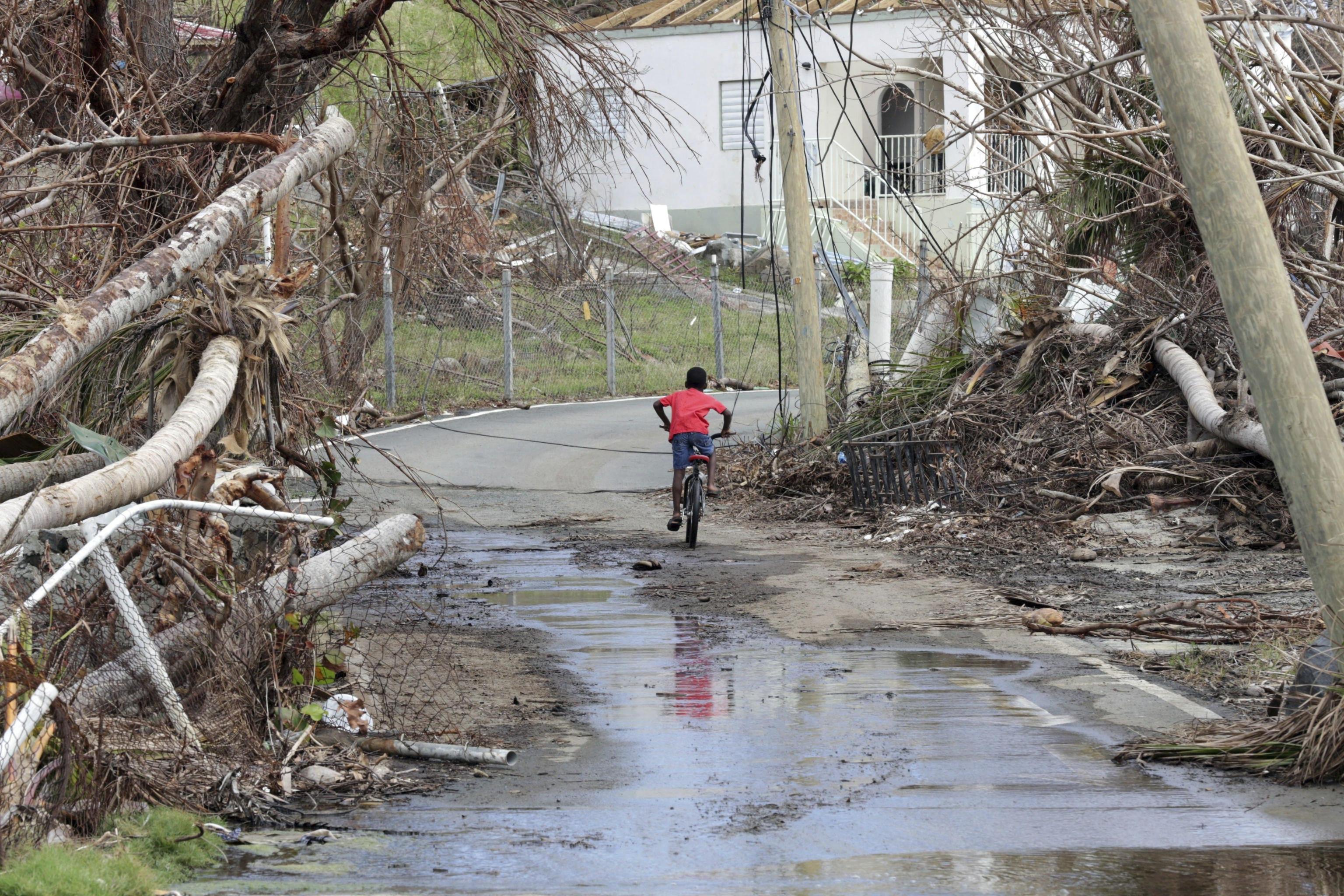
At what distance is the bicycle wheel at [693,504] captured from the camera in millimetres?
13633

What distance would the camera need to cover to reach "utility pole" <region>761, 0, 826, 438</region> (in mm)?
16922

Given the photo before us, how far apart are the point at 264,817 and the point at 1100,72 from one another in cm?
855

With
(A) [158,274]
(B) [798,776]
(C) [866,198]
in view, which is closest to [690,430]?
(A) [158,274]

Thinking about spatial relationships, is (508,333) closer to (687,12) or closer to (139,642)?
(687,12)

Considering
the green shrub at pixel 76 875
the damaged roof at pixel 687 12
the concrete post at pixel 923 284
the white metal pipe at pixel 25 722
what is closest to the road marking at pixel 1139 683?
the green shrub at pixel 76 875

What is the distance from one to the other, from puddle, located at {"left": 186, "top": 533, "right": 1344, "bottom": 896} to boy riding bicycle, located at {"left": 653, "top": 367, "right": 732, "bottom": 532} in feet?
19.3

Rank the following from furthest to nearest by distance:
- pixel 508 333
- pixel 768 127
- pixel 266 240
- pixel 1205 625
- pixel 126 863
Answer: pixel 768 127 < pixel 508 333 < pixel 266 240 < pixel 1205 625 < pixel 126 863

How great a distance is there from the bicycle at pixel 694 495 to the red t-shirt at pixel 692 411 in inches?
10.1

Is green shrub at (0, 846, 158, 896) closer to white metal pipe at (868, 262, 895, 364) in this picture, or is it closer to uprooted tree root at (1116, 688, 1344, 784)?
uprooted tree root at (1116, 688, 1344, 784)

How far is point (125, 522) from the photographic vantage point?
5.56 m

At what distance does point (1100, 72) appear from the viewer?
11203 millimetres

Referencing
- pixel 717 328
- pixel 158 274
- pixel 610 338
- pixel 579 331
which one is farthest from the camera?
pixel 579 331

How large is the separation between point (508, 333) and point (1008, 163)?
12501 mm

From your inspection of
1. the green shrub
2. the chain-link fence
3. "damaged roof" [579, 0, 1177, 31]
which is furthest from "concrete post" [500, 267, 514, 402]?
the green shrub
